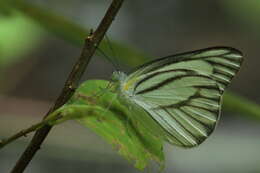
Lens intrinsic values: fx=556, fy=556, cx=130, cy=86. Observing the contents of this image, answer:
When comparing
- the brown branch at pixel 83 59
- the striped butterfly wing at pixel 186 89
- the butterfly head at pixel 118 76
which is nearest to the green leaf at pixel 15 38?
the butterfly head at pixel 118 76

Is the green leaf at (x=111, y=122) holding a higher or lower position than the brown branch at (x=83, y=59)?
lower

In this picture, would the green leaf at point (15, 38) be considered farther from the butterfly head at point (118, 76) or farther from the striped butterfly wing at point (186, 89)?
the striped butterfly wing at point (186, 89)

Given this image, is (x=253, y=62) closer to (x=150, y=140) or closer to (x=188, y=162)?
(x=188, y=162)

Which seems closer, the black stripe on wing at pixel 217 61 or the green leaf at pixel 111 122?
the green leaf at pixel 111 122

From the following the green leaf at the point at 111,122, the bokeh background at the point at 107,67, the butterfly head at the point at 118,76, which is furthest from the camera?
the bokeh background at the point at 107,67

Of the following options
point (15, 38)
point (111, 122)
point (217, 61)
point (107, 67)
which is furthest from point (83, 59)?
point (107, 67)
